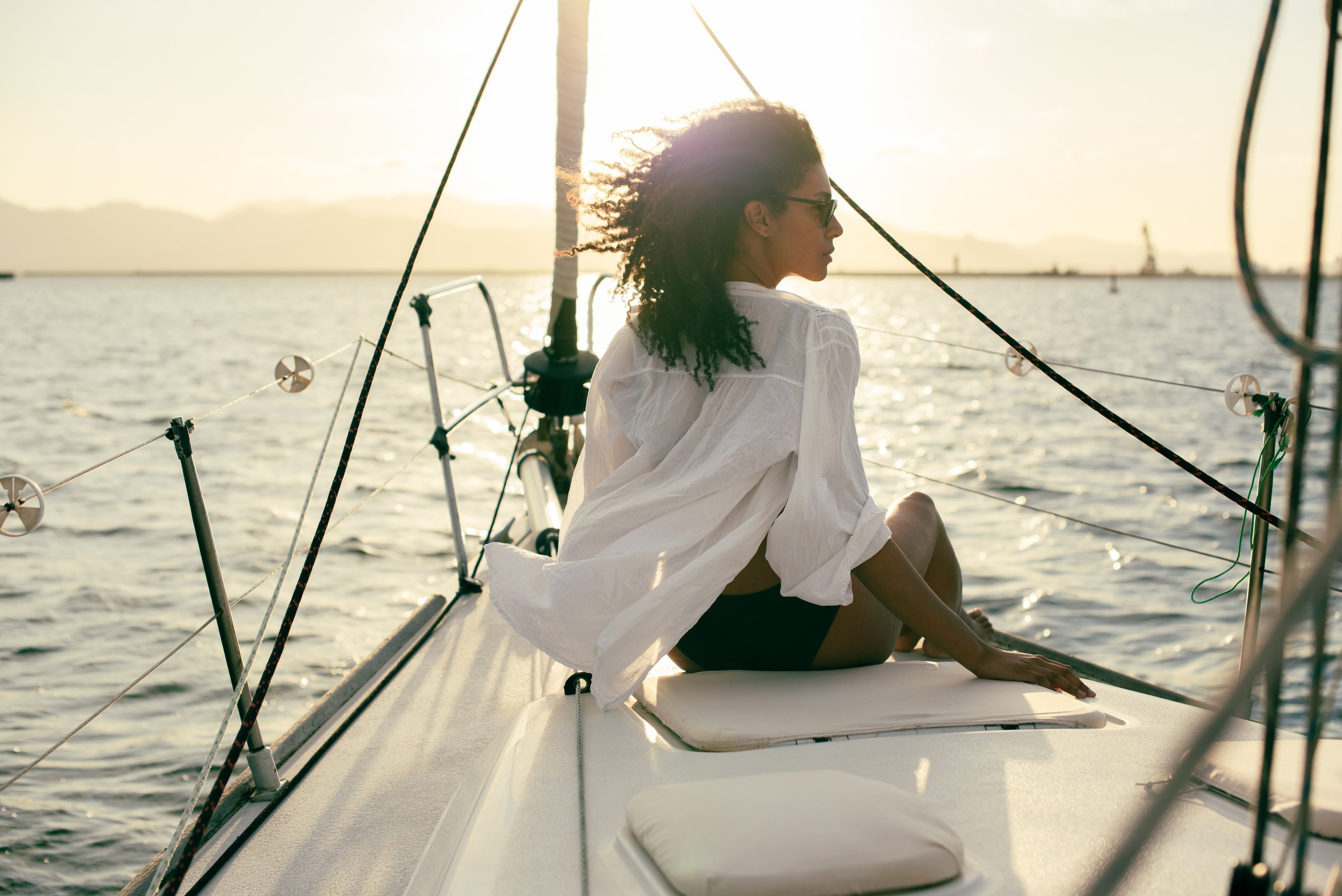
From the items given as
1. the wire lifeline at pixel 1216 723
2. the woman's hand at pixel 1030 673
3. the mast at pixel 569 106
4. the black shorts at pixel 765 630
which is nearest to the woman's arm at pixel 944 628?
the woman's hand at pixel 1030 673

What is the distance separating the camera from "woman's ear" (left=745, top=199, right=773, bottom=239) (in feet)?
4.91

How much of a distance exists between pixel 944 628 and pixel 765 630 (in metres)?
0.25

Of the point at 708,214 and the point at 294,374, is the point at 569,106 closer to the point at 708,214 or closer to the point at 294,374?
the point at 294,374

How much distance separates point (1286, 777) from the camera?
39.9 inches

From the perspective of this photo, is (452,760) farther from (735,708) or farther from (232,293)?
(232,293)

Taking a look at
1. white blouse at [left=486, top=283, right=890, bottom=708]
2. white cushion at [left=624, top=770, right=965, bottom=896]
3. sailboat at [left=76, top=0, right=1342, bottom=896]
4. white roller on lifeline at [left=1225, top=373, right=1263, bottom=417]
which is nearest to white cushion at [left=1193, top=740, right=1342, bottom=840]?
sailboat at [left=76, top=0, right=1342, bottom=896]

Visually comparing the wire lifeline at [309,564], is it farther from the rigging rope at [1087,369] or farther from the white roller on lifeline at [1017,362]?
the white roller on lifeline at [1017,362]

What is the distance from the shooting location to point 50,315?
2975cm

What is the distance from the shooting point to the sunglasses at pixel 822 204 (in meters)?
1.50

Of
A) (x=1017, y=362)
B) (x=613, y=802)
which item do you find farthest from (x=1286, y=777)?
(x=1017, y=362)

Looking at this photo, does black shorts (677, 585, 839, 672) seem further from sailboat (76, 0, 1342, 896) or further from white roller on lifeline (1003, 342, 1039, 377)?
white roller on lifeline (1003, 342, 1039, 377)

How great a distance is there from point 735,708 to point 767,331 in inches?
21.0

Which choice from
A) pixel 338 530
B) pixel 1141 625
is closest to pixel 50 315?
pixel 338 530

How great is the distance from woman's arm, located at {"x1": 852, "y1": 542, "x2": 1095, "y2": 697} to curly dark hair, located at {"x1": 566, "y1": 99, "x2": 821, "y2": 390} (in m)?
0.33
